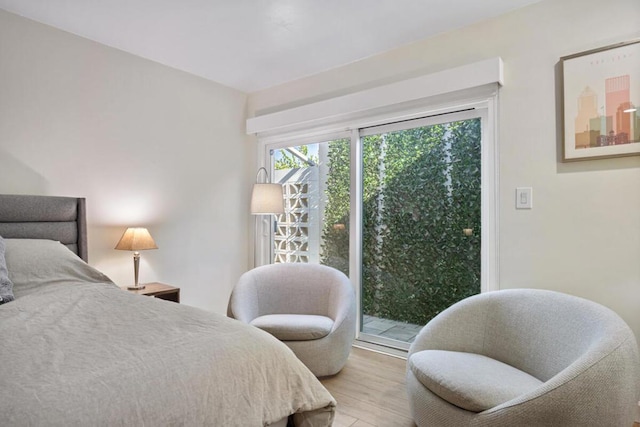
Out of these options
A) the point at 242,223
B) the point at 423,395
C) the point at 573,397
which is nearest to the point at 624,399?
the point at 573,397

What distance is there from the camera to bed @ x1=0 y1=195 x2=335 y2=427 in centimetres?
85

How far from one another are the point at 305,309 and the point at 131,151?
75.3 inches

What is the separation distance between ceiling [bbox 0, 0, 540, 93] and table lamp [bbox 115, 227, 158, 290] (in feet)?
4.75

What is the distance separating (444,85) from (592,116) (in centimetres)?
89

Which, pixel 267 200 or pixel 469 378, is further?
pixel 267 200

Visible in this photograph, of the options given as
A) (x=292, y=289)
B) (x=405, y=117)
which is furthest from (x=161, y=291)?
(x=405, y=117)

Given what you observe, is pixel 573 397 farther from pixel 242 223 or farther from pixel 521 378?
pixel 242 223

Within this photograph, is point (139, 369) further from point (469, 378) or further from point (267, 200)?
point (267, 200)

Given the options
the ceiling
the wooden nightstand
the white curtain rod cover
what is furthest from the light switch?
the wooden nightstand

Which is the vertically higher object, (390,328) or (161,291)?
(161,291)

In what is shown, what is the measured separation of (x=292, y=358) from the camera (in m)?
1.31

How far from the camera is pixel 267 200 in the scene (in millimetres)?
3215

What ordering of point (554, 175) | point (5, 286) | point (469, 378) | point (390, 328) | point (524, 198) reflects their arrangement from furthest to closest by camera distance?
point (390, 328) → point (524, 198) → point (554, 175) → point (5, 286) → point (469, 378)

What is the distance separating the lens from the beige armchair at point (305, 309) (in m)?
2.43
